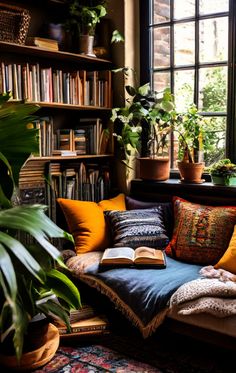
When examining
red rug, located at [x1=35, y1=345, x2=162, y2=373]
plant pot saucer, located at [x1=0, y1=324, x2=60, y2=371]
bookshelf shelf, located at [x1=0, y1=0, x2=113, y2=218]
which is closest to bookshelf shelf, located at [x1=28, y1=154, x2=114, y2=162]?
bookshelf shelf, located at [x1=0, y1=0, x2=113, y2=218]

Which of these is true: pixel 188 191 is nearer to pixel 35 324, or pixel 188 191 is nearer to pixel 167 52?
pixel 167 52

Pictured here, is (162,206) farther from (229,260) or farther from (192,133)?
(229,260)

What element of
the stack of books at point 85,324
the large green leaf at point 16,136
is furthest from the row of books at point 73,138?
the large green leaf at point 16,136

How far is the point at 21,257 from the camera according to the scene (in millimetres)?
1325

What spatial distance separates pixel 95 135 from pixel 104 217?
68 cm

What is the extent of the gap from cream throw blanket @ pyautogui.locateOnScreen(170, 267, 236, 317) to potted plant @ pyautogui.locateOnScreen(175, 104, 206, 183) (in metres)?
1.06

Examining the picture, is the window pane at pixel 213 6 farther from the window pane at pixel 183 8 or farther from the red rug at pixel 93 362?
the red rug at pixel 93 362

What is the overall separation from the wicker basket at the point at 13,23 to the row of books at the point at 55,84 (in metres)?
0.17

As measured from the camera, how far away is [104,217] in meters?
3.26

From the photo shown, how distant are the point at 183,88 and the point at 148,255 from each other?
1.45 metres

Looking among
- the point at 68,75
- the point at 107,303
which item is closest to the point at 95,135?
the point at 68,75

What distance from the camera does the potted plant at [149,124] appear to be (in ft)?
11.2

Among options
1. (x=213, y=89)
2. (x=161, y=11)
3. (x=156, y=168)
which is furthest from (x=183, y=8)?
(x=156, y=168)

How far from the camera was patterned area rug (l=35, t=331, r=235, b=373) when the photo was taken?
2.32 m
